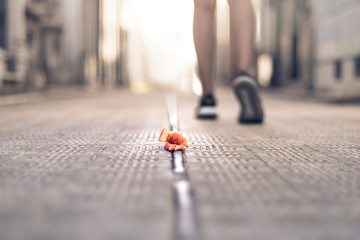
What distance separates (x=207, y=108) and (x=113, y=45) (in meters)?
18.8

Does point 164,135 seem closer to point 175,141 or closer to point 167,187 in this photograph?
point 175,141

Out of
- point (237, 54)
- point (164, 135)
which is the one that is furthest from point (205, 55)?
point (164, 135)

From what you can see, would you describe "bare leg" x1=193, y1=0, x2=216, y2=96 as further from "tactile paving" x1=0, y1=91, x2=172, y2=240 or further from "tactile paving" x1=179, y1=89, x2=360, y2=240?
"tactile paving" x1=0, y1=91, x2=172, y2=240

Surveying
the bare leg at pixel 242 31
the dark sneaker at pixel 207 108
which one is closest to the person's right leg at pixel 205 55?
the dark sneaker at pixel 207 108

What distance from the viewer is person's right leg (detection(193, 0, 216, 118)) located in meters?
2.37

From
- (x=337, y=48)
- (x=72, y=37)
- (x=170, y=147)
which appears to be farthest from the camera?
(x=72, y=37)

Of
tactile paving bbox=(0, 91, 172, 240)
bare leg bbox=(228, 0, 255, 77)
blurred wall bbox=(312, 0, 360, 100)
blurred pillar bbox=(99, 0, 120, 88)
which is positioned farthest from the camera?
blurred pillar bbox=(99, 0, 120, 88)

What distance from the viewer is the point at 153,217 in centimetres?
64

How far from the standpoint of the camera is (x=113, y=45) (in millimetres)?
20500

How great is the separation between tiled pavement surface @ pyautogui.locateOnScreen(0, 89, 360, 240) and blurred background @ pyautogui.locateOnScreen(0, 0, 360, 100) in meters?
2.29

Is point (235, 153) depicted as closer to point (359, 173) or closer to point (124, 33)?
point (359, 173)

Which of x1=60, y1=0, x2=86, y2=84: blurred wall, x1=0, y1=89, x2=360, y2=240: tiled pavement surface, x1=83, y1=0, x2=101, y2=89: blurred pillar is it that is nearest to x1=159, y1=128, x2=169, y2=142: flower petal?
x1=0, y1=89, x2=360, y2=240: tiled pavement surface

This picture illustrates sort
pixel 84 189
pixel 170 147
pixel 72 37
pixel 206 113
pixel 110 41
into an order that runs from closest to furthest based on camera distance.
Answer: pixel 84 189, pixel 170 147, pixel 206 113, pixel 72 37, pixel 110 41

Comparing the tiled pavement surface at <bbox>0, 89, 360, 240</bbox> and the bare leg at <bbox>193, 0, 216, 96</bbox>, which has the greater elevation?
the bare leg at <bbox>193, 0, 216, 96</bbox>
